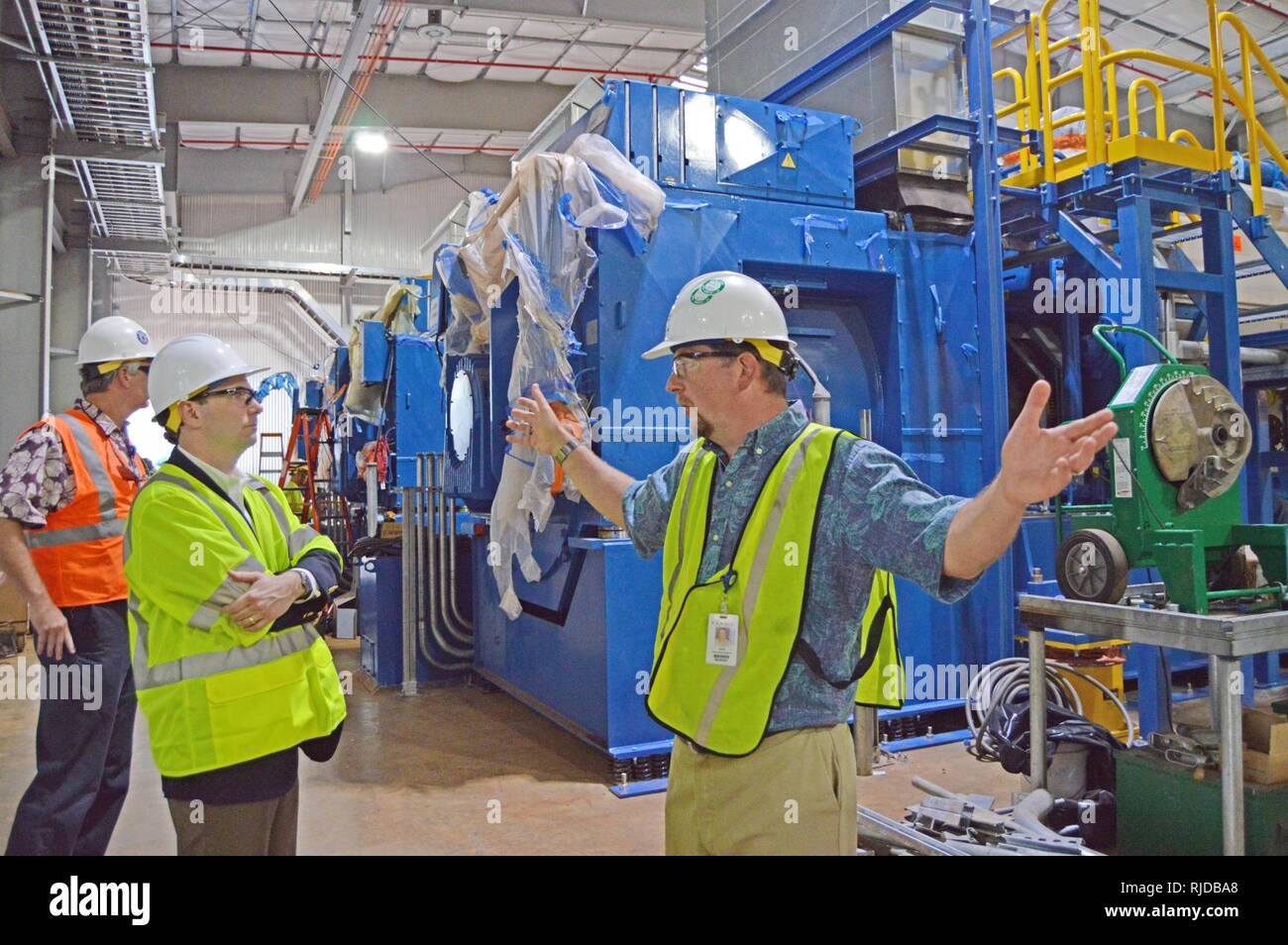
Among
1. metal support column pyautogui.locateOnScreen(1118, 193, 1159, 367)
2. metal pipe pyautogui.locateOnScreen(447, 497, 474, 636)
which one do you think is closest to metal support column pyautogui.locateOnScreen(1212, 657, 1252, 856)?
metal support column pyautogui.locateOnScreen(1118, 193, 1159, 367)

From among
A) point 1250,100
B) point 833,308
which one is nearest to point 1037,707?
point 833,308

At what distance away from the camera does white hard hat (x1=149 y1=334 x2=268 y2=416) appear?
223 cm

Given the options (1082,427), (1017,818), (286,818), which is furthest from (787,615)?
(1017,818)

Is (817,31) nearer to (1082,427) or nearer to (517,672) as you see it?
(517,672)

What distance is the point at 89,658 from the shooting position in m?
3.01

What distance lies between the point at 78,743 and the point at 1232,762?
3.60 m

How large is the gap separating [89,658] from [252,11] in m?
9.93

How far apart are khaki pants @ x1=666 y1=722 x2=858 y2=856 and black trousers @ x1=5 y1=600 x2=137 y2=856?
7.30 ft

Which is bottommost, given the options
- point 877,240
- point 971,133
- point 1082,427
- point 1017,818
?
point 1017,818

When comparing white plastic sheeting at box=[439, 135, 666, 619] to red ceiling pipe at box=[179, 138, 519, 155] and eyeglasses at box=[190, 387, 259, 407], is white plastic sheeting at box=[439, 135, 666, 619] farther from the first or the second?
red ceiling pipe at box=[179, 138, 519, 155]

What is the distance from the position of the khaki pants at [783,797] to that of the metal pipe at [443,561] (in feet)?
15.6

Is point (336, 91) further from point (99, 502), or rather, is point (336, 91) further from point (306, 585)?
point (306, 585)

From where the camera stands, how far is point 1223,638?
2.77 meters

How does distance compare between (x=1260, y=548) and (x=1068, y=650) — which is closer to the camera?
(x=1260, y=548)
